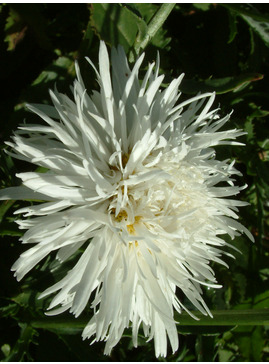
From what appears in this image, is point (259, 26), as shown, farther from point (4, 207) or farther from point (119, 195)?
point (4, 207)

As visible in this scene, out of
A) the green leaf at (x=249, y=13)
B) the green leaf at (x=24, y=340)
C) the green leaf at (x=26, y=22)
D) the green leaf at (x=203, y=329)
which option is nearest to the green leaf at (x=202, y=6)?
the green leaf at (x=249, y=13)

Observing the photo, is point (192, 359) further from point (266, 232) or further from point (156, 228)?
point (156, 228)

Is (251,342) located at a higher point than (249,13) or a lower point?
lower

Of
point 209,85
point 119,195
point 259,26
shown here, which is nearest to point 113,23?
point 209,85

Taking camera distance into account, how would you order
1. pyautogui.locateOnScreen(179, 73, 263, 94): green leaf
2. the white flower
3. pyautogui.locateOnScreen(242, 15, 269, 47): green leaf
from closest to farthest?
the white flower → pyautogui.locateOnScreen(179, 73, 263, 94): green leaf → pyautogui.locateOnScreen(242, 15, 269, 47): green leaf

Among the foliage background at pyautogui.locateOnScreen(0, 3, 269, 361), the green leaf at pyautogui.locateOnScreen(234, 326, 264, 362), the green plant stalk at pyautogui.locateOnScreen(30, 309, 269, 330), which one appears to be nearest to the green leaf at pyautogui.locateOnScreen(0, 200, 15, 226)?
the foliage background at pyautogui.locateOnScreen(0, 3, 269, 361)

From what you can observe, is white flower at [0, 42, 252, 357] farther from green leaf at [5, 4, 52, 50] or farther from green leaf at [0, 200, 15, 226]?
green leaf at [5, 4, 52, 50]

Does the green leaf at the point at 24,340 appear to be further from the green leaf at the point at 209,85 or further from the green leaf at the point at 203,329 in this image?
the green leaf at the point at 209,85
